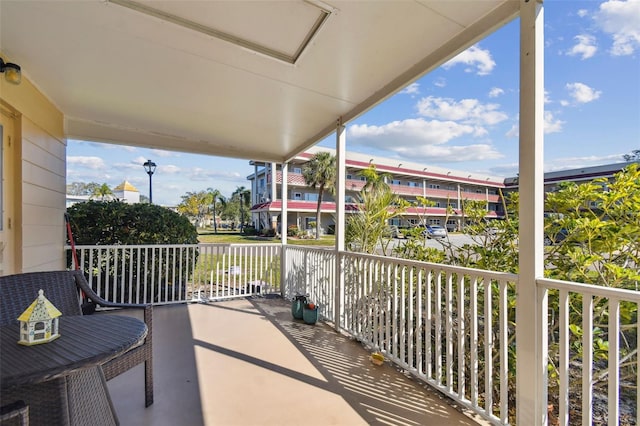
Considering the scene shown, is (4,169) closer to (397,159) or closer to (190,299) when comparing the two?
(190,299)

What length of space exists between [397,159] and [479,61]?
13.2 metres

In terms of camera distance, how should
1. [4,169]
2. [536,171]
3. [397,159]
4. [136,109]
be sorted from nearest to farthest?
[536,171]
[4,169]
[136,109]
[397,159]

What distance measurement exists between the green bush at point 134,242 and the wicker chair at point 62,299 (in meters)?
2.49

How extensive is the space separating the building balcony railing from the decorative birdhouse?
7.37ft

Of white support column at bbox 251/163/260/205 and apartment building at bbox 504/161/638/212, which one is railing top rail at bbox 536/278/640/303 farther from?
white support column at bbox 251/163/260/205

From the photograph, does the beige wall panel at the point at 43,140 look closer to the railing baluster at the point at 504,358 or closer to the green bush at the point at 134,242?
the green bush at the point at 134,242

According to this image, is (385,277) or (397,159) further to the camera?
(397,159)

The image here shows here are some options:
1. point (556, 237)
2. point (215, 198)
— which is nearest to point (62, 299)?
point (556, 237)

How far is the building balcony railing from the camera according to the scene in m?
1.49

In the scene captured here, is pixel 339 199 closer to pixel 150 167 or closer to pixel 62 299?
pixel 62 299

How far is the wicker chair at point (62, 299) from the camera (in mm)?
1760

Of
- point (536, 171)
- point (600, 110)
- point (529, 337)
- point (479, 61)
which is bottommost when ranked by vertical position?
point (529, 337)

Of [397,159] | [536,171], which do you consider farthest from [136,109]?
[397,159]

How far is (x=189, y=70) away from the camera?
252cm
